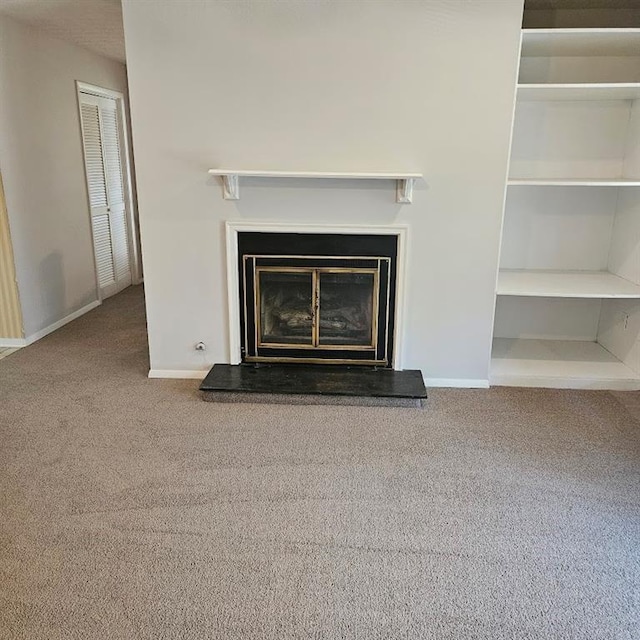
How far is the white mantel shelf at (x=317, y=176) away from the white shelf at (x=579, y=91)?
2.74 ft

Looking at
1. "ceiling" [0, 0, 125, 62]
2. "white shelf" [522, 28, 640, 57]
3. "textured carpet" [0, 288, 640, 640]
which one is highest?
"ceiling" [0, 0, 125, 62]

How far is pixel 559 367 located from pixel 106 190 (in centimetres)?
454

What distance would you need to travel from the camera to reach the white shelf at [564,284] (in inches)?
135

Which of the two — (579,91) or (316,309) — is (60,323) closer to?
(316,309)

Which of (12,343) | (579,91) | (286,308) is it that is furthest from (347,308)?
(12,343)

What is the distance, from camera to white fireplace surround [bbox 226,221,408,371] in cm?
345

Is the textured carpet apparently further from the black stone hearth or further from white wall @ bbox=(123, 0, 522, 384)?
white wall @ bbox=(123, 0, 522, 384)

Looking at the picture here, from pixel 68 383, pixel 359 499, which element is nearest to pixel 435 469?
pixel 359 499

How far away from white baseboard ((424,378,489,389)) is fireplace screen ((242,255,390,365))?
1.07ft

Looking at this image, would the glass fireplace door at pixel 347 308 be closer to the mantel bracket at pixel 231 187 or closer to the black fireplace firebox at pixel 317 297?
the black fireplace firebox at pixel 317 297

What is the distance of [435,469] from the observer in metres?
2.71

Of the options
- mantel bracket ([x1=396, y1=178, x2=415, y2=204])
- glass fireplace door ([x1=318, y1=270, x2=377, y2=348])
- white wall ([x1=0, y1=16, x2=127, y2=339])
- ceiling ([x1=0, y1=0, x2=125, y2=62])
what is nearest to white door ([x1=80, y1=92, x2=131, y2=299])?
white wall ([x1=0, y1=16, x2=127, y2=339])

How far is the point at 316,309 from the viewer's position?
3658mm

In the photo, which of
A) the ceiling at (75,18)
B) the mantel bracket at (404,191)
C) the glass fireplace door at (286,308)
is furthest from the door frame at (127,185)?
the mantel bracket at (404,191)
